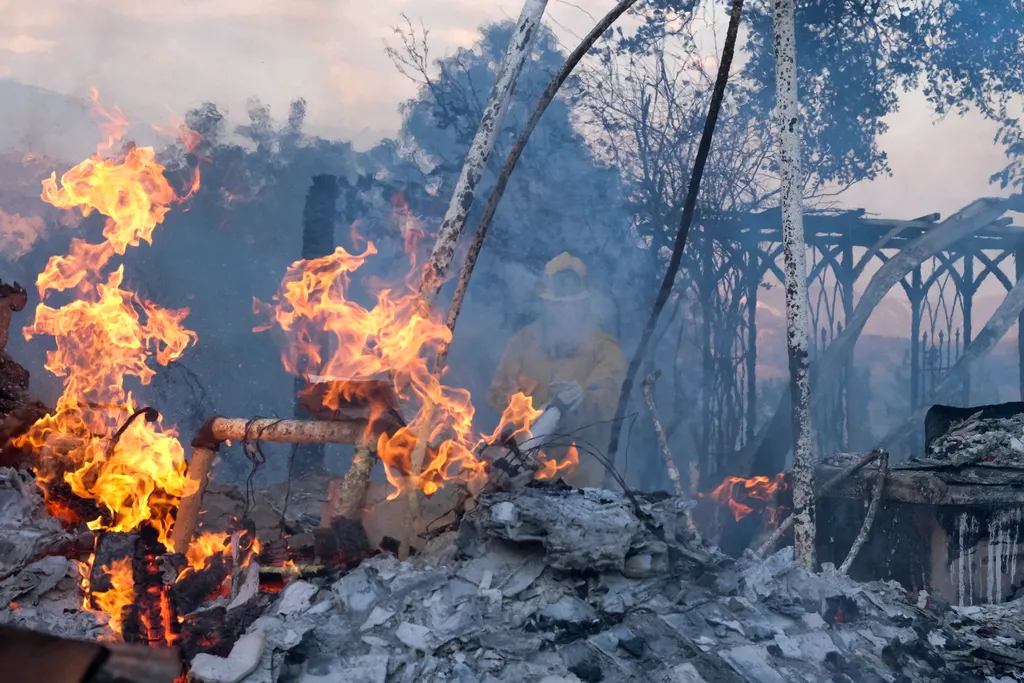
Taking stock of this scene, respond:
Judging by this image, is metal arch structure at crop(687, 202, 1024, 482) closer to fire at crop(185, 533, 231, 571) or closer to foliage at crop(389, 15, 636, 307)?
foliage at crop(389, 15, 636, 307)

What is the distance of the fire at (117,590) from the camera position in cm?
579

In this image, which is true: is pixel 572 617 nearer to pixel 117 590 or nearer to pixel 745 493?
pixel 117 590

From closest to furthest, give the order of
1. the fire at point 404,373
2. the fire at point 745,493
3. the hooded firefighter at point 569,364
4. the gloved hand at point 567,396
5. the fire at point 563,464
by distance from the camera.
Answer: the fire at point 404,373, the fire at point 563,464, the fire at point 745,493, the gloved hand at point 567,396, the hooded firefighter at point 569,364

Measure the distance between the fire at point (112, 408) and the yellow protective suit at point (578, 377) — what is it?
451cm

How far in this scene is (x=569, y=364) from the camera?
37.5 ft

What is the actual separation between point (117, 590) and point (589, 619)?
12.3 ft

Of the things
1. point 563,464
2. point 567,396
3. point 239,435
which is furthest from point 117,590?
point 567,396

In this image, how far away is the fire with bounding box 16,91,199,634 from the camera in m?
6.82

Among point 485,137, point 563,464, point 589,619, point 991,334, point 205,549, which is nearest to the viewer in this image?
point 589,619

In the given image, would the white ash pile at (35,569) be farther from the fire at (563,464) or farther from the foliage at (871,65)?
the foliage at (871,65)

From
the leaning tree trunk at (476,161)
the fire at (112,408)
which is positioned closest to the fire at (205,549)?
the fire at (112,408)

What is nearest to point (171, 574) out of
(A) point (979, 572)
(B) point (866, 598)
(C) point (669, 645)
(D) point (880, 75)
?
(C) point (669, 645)

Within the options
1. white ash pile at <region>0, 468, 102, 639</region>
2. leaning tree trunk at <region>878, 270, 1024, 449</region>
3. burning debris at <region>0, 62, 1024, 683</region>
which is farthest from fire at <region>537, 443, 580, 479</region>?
white ash pile at <region>0, 468, 102, 639</region>

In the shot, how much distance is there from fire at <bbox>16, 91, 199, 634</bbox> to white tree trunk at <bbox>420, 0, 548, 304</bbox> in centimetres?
304
